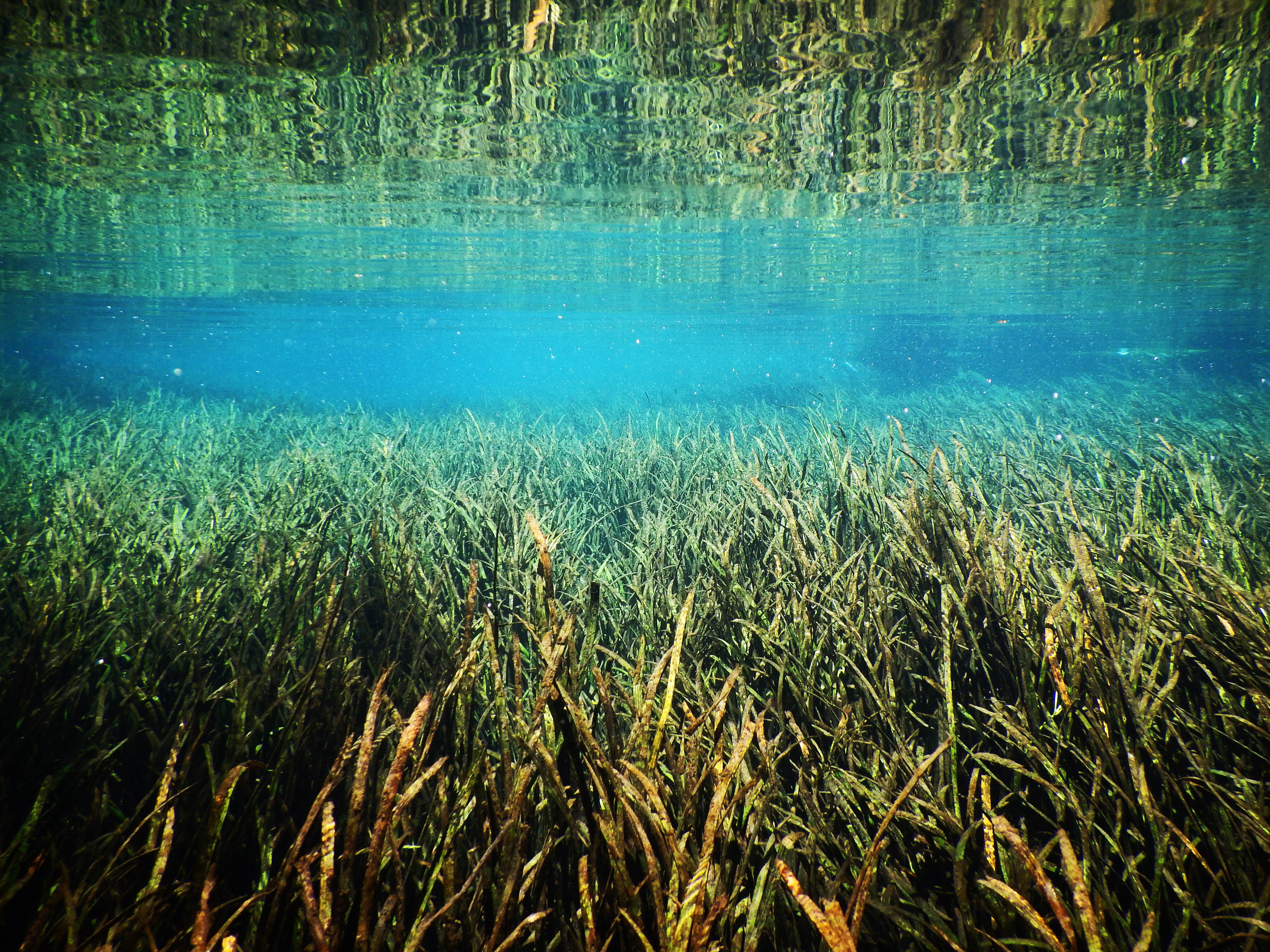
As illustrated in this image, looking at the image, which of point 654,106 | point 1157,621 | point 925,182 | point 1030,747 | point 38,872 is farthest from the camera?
point 925,182

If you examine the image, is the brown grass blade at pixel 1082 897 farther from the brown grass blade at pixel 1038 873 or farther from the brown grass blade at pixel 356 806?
the brown grass blade at pixel 356 806

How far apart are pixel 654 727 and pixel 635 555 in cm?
302

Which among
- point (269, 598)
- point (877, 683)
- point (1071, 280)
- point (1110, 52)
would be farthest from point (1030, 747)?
point (1071, 280)

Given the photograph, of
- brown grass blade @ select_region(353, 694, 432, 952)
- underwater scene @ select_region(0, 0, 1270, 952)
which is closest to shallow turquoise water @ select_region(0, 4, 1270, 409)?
underwater scene @ select_region(0, 0, 1270, 952)

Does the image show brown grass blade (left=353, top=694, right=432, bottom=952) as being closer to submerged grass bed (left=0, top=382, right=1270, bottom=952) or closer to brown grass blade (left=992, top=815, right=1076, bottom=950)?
submerged grass bed (left=0, top=382, right=1270, bottom=952)

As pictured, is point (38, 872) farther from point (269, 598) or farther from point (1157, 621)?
point (1157, 621)

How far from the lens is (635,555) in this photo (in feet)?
17.5

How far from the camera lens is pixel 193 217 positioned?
15906mm

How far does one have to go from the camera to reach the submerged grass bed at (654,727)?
1.64 meters

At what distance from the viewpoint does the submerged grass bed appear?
1.64 meters

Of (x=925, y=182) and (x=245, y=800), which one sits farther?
(x=925, y=182)

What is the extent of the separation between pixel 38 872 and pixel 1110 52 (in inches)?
488

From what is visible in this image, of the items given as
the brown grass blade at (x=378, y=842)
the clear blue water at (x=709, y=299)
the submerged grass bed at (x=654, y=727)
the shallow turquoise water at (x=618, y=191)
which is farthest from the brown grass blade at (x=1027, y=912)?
the clear blue water at (x=709, y=299)

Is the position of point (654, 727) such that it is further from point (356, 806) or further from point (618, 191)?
point (618, 191)
